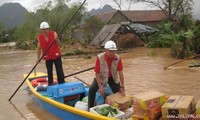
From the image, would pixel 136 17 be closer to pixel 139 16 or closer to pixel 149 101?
pixel 139 16

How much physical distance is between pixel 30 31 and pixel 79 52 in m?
19.7

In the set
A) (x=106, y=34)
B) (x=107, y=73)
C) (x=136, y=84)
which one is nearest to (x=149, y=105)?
(x=107, y=73)

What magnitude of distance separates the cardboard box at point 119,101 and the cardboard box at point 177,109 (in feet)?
3.41

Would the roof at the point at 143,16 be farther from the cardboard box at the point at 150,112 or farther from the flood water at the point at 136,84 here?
the cardboard box at the point at 150,112

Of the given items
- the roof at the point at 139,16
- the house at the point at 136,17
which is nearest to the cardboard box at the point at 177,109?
the house at the point at 136,17

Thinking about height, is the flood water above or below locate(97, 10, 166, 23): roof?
below

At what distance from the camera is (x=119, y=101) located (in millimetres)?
5191

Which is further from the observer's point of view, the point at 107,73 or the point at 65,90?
the point at 65,90

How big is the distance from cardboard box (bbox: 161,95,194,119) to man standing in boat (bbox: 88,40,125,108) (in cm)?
142

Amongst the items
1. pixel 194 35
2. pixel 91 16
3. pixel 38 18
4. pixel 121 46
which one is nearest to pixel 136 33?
pixel 121 46

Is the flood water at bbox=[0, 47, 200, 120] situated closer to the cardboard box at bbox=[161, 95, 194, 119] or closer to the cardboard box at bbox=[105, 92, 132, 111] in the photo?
the cardboard box at bbox=[105, 92, 132, 111]

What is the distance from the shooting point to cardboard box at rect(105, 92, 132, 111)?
203 inches

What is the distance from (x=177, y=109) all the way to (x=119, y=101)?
53.4 inches

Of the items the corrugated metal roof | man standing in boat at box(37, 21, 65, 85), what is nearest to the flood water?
man standing in boat at box(37, 21, 65, 85)
